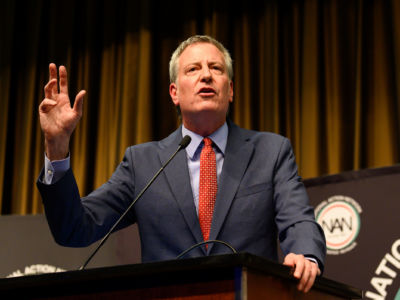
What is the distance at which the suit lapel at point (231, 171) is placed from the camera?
1.80m

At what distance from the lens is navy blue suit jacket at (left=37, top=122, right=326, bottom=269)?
169 cm

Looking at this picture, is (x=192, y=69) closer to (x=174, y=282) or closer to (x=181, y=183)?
(x=181, y=183)

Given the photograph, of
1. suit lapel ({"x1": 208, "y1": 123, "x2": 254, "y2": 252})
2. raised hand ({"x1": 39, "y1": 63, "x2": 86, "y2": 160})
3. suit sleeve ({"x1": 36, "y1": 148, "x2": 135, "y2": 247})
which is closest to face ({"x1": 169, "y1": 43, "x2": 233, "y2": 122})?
suit lapel ({"x1": 208, "y1": 123, "x2": 254, "y2": 252})

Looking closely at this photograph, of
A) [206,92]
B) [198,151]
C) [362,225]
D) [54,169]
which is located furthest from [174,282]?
[362,225]

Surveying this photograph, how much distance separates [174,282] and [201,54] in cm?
112

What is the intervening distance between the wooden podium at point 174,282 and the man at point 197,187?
33 cm

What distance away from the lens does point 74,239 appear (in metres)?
1.76

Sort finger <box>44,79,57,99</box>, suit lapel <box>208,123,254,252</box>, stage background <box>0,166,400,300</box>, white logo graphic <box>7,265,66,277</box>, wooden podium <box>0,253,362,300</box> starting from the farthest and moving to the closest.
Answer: white logo graphic <box>7,265,66,277</box>, stage background <box>0,166,400,300</box>, suit lapel <box>208,123,254,252</box>, finger <box>44,79,57,99</box>, wooden podium <box>0,253,362,300</box>

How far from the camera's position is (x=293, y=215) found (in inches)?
67.5

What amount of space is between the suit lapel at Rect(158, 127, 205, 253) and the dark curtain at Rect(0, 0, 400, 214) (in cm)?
148

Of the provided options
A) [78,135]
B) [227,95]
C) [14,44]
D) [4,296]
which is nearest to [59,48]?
[14,44]

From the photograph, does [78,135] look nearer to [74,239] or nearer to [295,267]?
[74,239]

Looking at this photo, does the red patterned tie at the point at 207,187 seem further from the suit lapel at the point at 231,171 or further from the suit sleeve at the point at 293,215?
the suit sleeve at the point at 293,215

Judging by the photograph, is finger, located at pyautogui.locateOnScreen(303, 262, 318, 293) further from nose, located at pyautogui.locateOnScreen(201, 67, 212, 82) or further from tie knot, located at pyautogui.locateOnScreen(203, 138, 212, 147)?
nose, located at pyautogui.locateOnScreen(201, 67, 212, 82)
